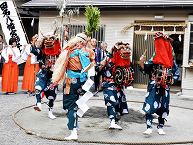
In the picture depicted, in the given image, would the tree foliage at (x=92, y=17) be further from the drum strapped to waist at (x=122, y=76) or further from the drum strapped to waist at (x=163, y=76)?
the drum strapped to waist at (x=163, y=76)

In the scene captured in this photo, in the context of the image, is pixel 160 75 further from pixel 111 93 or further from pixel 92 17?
pixel 92 17

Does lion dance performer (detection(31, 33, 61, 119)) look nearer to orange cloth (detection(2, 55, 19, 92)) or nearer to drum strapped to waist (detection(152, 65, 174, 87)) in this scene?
drum strapped to waist (detection(152, 65, 174, 87))

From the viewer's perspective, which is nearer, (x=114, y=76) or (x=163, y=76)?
(x=163, y=76)

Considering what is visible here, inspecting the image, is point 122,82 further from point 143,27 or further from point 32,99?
point 143,27

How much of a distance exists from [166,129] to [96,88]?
1793 millimetres

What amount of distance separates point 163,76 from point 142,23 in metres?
7.21

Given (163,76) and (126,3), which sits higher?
(126,3)

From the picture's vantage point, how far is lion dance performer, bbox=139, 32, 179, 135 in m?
6.38

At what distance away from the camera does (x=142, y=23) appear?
13.2 meters

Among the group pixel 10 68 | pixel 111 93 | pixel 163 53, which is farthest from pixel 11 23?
pixel 163 53

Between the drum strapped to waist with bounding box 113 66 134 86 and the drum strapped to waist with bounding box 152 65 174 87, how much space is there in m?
0.69

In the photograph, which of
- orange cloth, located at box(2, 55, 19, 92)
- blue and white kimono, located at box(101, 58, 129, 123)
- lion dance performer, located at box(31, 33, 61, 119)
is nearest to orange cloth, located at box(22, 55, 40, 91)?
orange cloth, located at box(2, 55, 19, 92)

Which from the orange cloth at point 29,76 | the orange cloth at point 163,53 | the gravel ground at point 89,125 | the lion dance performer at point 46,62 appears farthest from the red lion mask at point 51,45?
the orange cloth at point 29,76

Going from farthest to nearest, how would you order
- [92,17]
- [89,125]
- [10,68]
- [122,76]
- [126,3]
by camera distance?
[126,3], [10,68], [92,17], [89,125], [122,76]
